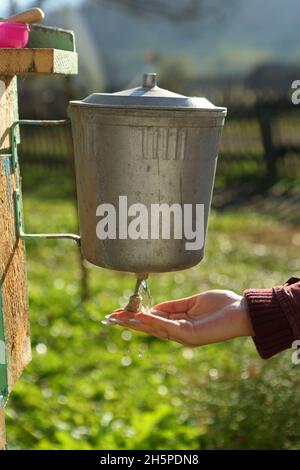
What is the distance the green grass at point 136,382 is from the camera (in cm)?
359

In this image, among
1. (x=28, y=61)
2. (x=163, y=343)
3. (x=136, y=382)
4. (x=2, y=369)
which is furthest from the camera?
(x=163, y=343)

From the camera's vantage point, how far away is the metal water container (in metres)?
1.87

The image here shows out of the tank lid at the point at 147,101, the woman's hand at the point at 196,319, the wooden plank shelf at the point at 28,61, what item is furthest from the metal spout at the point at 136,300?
the wooden plank shelf at the point at 28,61

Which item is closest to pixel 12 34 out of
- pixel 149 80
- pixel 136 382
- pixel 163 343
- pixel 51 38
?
pixel 51 38

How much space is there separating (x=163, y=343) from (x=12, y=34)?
322 centimetres

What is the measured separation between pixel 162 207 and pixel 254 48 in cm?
5958

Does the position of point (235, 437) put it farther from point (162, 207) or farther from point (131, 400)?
point (162, 207)

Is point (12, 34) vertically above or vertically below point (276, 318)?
above

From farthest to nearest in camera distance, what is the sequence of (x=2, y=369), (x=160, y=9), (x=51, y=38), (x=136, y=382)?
1. (x=160, y=9)
2. (x=136, y=382)
3. (x=51, y=38)
4. (x=2, y=369)

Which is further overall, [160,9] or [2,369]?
[160,9]

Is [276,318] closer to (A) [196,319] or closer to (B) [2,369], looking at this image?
(A) [196,319]

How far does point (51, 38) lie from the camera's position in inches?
94.7

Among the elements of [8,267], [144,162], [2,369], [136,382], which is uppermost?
[144,162]
